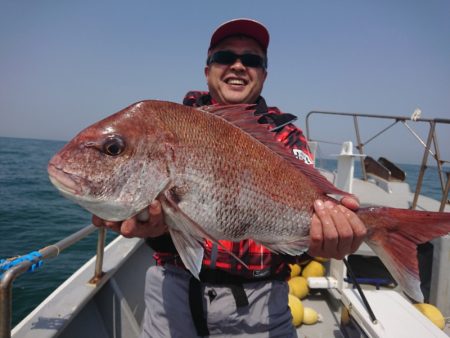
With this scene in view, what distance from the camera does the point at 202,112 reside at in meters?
1.70

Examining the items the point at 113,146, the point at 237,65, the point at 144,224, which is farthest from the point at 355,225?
the point at 237,65

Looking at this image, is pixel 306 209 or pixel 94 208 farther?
pixel 306 209

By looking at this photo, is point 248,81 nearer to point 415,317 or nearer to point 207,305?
point 207,305

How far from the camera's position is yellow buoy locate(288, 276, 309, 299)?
4426mm

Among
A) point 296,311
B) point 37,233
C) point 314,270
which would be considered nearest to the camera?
point 296,311

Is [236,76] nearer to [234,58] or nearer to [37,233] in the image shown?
[234,58]

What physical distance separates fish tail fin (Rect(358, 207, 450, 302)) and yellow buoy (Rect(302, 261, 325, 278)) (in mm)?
3109

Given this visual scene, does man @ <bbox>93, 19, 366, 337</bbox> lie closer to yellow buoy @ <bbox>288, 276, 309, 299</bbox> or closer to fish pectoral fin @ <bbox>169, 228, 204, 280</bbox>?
fish pectoral fin @ <bbox>169, 228, 204, 280</bbox>

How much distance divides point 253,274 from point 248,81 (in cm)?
150

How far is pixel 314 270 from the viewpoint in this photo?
469 centimetres

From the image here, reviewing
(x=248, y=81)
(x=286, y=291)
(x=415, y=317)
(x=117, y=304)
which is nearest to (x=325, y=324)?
(x=415, y=317)

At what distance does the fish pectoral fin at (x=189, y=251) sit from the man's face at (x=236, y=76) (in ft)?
4.48

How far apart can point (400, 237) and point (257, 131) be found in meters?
1.02

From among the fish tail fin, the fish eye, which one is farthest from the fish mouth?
the fish tail fin
